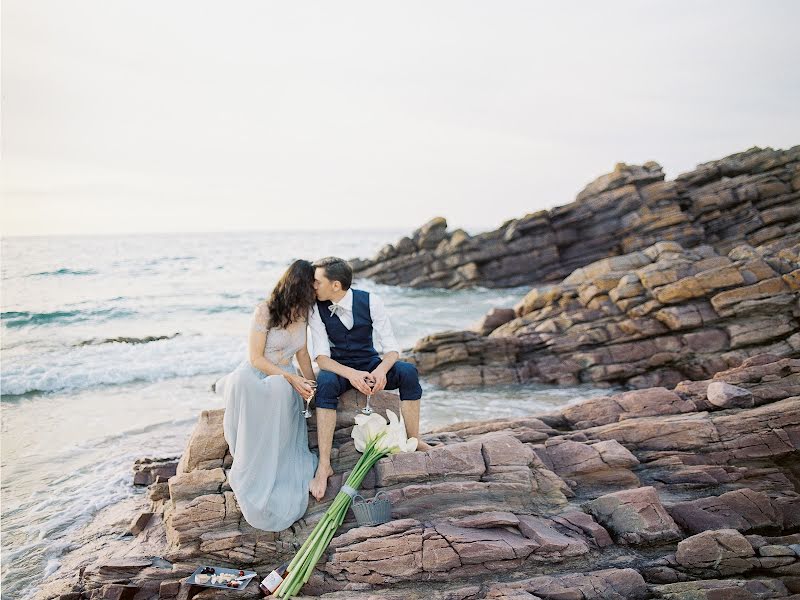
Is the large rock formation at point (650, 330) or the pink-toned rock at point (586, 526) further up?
the large rock formation at point (650, 330)

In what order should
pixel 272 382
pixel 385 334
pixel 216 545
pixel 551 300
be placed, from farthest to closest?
pixel 551 300 < pixel 385 334 < pixel 272 382 < pixel 216 545

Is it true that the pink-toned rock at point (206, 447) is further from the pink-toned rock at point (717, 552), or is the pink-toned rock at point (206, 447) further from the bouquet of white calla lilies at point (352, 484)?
the pink-toned rock at point (717, 552)

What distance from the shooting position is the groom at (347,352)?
581 cm

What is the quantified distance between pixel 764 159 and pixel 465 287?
54.3 ft

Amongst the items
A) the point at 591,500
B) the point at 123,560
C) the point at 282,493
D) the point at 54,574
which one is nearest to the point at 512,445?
the point at 591,500

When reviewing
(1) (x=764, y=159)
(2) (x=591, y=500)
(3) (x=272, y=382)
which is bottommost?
(2) (x=591, y=500)

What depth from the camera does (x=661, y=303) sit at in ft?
44.1

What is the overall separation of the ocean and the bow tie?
13.6 feet

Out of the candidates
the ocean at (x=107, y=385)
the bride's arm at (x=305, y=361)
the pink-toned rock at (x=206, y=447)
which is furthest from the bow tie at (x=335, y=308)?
the ocean at (x=107, y=385)

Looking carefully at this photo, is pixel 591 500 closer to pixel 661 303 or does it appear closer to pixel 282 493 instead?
pixel 282 493

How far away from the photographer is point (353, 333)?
249 inches

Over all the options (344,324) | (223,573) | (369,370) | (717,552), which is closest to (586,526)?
(717,552)

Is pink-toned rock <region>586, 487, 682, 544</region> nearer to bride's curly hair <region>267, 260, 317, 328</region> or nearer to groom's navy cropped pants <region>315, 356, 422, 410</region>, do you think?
groom's navy cropped pants <region>315, 356, 422, 410</region>

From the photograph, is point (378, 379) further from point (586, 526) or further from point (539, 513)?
point (586, 526)
